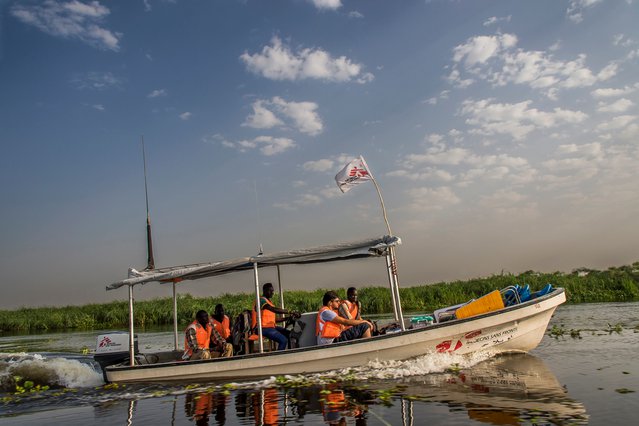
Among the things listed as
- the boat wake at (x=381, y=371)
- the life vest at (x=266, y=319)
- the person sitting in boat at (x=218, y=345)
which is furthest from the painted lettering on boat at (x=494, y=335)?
the person sitting in boat at (x=218, y=345)

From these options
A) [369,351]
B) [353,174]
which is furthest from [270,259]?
[353,174]

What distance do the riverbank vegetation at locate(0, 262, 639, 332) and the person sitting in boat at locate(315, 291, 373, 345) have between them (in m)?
14.5

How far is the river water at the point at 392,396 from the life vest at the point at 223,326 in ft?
4.35

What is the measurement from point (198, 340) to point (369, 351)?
3.44 m

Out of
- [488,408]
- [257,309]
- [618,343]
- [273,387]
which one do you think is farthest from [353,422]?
[618,343]

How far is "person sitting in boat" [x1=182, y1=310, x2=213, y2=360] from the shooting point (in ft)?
32.6

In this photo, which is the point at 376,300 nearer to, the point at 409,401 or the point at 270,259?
the point at 270,259

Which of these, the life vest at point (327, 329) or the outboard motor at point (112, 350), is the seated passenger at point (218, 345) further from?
the life vest at point (327, 329)

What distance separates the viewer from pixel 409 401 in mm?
7102

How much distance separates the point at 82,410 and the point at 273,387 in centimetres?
314

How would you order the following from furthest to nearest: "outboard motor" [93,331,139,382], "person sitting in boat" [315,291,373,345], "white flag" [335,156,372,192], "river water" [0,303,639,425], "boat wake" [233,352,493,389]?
"white flag" [335,156,372,192], "outboard motor" [93,331,139,382], "person sitting in boat" [315,291,373,345], "boat wake" [233,352,493,389], "river water" [0,303,639,425]

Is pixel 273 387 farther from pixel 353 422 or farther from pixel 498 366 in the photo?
pixel 498 366

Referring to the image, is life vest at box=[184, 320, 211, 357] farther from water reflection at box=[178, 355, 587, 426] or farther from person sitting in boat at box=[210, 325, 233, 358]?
water reflection at box=[178, 355, 587, 426]

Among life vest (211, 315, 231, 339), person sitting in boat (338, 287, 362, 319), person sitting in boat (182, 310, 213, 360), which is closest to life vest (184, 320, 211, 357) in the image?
person sitting in boat (182, 310, 213, 360)
